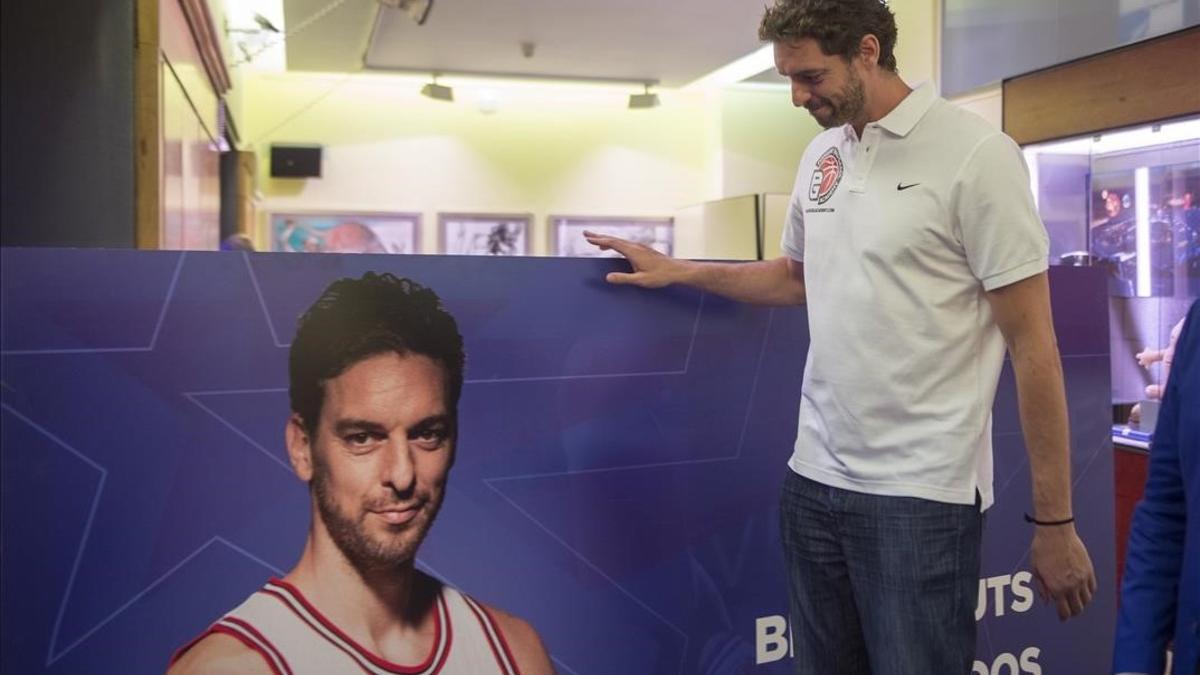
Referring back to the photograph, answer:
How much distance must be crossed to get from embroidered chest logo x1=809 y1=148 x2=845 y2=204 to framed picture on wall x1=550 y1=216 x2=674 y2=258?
7.95 m

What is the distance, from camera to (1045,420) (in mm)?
1582

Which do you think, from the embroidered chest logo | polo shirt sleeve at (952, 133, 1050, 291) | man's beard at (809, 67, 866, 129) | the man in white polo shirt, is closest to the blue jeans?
the man in white polo shirt

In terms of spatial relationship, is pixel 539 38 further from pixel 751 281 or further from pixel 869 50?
pixel 869 50

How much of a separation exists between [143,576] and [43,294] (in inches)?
17.6

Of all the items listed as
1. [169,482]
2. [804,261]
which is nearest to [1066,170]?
[804,261]

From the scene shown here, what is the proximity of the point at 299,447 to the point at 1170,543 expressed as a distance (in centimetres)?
123

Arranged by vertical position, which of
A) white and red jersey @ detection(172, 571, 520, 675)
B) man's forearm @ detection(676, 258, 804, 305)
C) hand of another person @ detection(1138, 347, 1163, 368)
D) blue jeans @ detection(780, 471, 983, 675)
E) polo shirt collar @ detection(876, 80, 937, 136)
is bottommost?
white and red jersey @ detection(172, 571, 520, 675)

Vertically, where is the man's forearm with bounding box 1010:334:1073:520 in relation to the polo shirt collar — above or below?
below

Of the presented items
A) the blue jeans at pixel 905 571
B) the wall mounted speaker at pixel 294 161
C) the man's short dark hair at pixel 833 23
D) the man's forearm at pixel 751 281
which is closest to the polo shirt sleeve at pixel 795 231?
the man's forearm at pixel 751 281

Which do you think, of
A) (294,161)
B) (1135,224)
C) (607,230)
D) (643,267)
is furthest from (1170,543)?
(607,230)

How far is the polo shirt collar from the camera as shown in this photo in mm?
1619

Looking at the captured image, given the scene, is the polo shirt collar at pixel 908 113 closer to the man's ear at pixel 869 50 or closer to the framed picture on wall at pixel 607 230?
the man's ear at pixel 869 50

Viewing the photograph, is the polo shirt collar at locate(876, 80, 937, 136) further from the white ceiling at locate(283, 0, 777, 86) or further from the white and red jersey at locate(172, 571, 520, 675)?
the white ceiling at locate(283, 0, 777, 86)

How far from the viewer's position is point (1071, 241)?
175 inches
